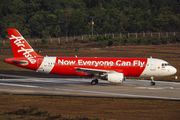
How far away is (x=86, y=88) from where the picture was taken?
4094cm

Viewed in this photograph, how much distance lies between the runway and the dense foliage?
8338cm

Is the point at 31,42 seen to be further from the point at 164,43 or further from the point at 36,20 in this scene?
the point at 164,43

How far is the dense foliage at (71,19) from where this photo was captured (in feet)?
438

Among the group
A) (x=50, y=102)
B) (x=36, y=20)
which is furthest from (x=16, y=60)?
(x=36, y=20)

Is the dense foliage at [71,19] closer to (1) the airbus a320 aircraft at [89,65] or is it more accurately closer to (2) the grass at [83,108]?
(1) the airbus a320 aircraft at [89,65]

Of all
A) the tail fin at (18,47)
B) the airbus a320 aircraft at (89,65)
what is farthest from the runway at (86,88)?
the tail fin at (18,47)

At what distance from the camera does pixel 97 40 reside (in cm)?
12069

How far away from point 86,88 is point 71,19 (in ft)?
333

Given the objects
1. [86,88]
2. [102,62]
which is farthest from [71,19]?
[86,88]

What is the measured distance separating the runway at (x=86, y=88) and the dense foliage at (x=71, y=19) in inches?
3283

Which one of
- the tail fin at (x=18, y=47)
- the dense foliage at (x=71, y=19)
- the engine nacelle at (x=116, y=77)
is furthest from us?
the dense foliage at (x=71, y=19)

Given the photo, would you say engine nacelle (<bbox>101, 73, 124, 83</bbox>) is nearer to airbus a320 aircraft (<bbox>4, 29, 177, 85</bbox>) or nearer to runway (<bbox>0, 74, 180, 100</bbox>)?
runway (<bbox>0, 74, 180, 100</bbox>)

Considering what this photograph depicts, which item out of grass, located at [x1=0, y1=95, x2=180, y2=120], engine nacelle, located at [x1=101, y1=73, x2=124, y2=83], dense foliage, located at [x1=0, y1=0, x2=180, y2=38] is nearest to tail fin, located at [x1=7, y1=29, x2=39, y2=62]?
grass, located at [x1=0, y1=95, x2=180, y2=120]

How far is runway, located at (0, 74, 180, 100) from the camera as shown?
36312mm
